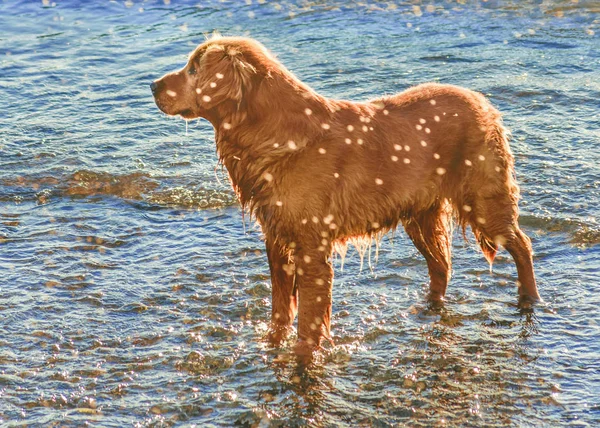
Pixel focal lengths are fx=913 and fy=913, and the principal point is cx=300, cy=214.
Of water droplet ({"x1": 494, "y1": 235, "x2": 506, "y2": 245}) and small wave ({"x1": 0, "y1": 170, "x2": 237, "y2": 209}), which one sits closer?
water droplet ({"x1": 494, "y1": 235, "x2": 506, "y2": 245})

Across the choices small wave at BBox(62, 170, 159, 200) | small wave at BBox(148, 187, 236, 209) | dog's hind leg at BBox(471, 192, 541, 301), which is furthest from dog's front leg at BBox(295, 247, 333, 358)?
small wave at BBox(62, 170, 159, 200)

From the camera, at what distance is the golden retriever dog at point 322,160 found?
538 cm

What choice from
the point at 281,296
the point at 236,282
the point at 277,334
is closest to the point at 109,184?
the point at 236,282

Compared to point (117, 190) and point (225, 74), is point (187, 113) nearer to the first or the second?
point (225, 74)

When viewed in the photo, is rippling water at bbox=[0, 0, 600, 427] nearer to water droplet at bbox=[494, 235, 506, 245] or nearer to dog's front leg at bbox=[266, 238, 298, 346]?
dog's front leg at bbox=[266, 238, 298, 346]

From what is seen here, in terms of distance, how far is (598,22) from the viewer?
42.8ft

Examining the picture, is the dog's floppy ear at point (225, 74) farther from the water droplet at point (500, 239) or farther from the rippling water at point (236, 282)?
the water droplet at point (500, 239)

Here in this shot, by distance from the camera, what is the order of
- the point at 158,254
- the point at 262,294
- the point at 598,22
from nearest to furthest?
the point at 262,294 → the point at 158,254 → the point at 598,22

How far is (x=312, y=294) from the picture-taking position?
5.59m

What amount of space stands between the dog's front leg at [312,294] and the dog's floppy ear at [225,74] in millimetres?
1027

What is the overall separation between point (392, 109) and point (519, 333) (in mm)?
1663

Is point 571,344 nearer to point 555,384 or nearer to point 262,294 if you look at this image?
point 555,384

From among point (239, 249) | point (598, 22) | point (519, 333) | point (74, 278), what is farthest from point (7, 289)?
point (598, 22)

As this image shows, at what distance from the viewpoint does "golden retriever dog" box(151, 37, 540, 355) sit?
5.38 m
